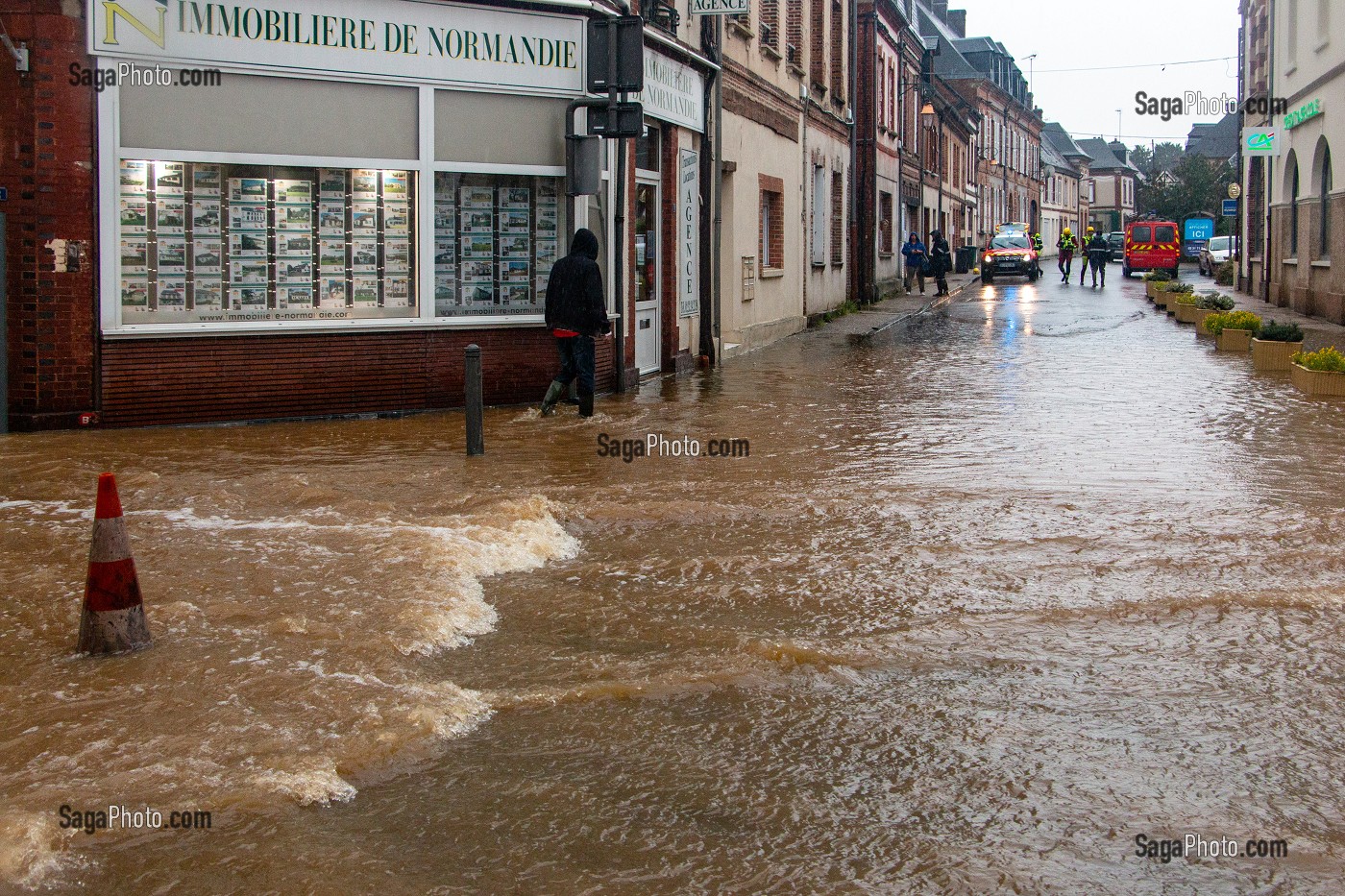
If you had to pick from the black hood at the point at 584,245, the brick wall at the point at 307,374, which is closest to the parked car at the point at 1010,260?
the brick wall at the point at 307,374

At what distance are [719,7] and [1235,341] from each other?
344 inches

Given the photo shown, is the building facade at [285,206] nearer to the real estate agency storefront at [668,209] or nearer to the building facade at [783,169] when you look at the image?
the real estate agency storefront at [668,209]

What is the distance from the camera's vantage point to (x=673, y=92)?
1767 cm

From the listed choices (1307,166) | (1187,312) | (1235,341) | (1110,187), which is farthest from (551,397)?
(1110,187)

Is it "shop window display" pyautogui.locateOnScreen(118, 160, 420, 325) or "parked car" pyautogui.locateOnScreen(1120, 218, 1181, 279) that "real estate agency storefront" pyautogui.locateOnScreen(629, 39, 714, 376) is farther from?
"parked car" pyautogui.locateOnScreen(1120, 218, 1181, 279)

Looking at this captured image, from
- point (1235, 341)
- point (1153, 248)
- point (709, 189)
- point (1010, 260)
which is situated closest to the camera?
point (709, 189)

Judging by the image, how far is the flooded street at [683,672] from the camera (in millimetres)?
4023

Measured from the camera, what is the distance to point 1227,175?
7956 cm

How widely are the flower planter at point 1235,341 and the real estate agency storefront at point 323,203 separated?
1072 cm

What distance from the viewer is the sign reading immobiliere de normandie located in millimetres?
18234

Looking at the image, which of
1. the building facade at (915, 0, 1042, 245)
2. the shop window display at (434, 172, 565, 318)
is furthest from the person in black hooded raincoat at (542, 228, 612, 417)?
the building facade at (915, 0, 1042, 245)

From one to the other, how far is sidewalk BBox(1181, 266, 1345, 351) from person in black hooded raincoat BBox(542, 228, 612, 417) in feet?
36.4

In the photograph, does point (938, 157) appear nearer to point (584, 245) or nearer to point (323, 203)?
point (584, 245)

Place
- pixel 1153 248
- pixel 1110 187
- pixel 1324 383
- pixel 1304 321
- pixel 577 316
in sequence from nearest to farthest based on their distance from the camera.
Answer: pixel 577 316 → pixel 1324 383 → pixel 1304 321 → pixel 1153 248 → pixel 1110 187
